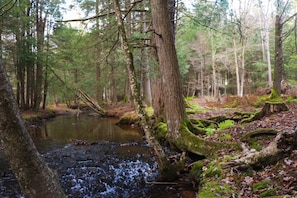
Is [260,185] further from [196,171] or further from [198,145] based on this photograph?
[198,145]

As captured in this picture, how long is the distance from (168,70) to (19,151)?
17.7 feet

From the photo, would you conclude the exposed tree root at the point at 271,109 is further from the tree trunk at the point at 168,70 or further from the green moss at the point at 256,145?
the green moss at the point at 256,145

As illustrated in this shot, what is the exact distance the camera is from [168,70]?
707cm

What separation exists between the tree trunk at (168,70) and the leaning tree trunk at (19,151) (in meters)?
5.02

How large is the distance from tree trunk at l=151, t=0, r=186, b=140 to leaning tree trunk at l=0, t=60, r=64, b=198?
5020 millimetres

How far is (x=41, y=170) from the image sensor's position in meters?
2.32

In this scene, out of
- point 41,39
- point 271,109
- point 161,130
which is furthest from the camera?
point 41,39

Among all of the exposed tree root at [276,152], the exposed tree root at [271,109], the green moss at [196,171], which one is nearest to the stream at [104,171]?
the green moss at [196,171]

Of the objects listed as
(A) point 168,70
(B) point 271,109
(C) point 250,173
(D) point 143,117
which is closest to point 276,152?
(C) point 250,173

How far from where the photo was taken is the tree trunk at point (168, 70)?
7.03 m

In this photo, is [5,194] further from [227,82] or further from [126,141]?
[227,82]

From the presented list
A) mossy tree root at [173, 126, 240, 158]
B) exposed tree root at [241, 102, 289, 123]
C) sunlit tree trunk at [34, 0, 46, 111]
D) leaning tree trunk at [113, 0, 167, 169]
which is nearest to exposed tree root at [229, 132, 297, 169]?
mossy tree root at [173, 126, 240, 158]

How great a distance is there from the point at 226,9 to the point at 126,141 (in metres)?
7.01

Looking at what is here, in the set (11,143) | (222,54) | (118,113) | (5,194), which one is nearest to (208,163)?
(11,143)
